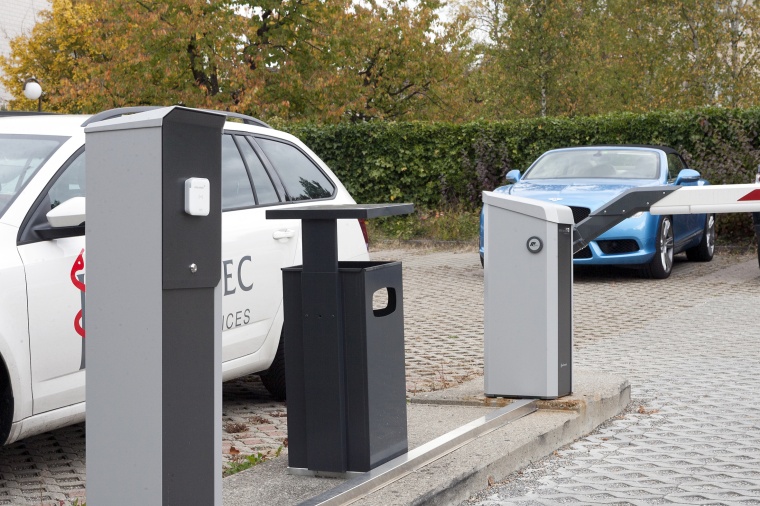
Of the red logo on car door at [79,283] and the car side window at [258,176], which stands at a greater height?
the car side window at [258,176]

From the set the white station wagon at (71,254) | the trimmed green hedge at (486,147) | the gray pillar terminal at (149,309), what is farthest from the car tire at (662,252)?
the gray pillar terminal at (149,309)

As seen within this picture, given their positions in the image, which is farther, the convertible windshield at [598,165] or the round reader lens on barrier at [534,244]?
the convertible windshield at [598,165]

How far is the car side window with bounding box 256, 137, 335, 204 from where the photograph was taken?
654 cm

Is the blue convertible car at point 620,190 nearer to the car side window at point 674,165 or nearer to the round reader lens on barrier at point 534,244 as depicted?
the car side window at point 674,165

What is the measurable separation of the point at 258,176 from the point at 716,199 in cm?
260

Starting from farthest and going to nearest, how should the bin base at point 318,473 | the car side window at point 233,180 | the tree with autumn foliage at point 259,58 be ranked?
the tree with autumn foliage at point 259,58, the car side window at point 233,180, the bin base at point 318,473

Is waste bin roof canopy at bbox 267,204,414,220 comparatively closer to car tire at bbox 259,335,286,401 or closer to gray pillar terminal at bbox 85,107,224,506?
gray pillar terminal at bbox 85,107,224,506

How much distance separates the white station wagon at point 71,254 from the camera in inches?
175

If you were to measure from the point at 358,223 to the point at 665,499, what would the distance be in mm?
3002

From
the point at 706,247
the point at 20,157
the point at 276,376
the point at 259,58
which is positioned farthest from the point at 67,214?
the point at 259,58

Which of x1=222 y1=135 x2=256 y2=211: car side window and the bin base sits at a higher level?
x1=222 y1=135 x2=256 y2=211: car side window

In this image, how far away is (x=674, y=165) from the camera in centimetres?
1427

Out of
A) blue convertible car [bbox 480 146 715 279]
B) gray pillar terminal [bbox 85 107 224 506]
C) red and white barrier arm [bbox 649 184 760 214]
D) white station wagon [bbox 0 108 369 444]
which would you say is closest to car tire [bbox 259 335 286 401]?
white station wagon [bbox 0 108 369 444]

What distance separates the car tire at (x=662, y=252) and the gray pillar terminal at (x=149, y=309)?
34.6 ft
